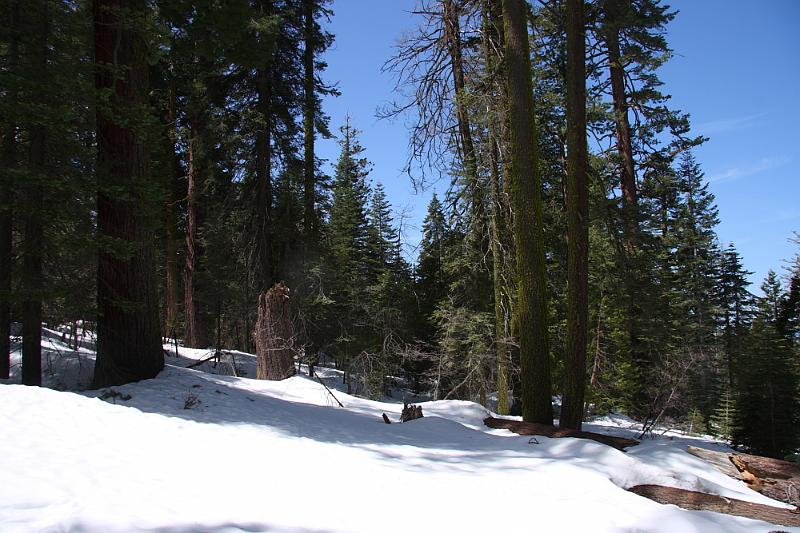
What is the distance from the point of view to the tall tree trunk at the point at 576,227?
24.9 ft

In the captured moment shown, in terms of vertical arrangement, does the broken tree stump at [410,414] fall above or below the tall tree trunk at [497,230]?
below

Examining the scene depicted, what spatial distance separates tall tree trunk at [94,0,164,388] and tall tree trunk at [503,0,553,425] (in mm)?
5999

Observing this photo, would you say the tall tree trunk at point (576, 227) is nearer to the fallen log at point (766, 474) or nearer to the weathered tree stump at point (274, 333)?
the fallen log at point (766, 474)

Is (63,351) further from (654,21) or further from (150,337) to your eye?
(654,21)

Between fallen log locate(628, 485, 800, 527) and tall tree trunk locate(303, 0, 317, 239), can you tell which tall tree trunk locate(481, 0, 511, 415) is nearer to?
fallen log locate(628, 485, 800, 527)

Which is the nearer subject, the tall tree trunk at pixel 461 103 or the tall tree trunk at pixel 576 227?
the tall tree trunk at pixel 576 227

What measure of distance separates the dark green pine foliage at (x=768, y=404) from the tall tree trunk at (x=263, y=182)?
16.1m

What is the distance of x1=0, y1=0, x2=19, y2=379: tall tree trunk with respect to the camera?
23.4 feet

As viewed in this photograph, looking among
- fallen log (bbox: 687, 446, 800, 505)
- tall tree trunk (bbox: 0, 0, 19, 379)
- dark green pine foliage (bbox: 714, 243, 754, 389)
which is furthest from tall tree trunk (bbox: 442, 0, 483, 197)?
dark green pine foliage (bbox: 714, 243, 754, 389)

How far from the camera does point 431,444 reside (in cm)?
636

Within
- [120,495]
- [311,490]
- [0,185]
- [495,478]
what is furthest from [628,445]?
[0,185]

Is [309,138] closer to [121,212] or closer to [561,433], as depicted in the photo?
[121,212]

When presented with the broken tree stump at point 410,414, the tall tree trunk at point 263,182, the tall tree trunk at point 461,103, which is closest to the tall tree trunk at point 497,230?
the tall tree trunk at point 461,103

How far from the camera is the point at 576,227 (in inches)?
303
